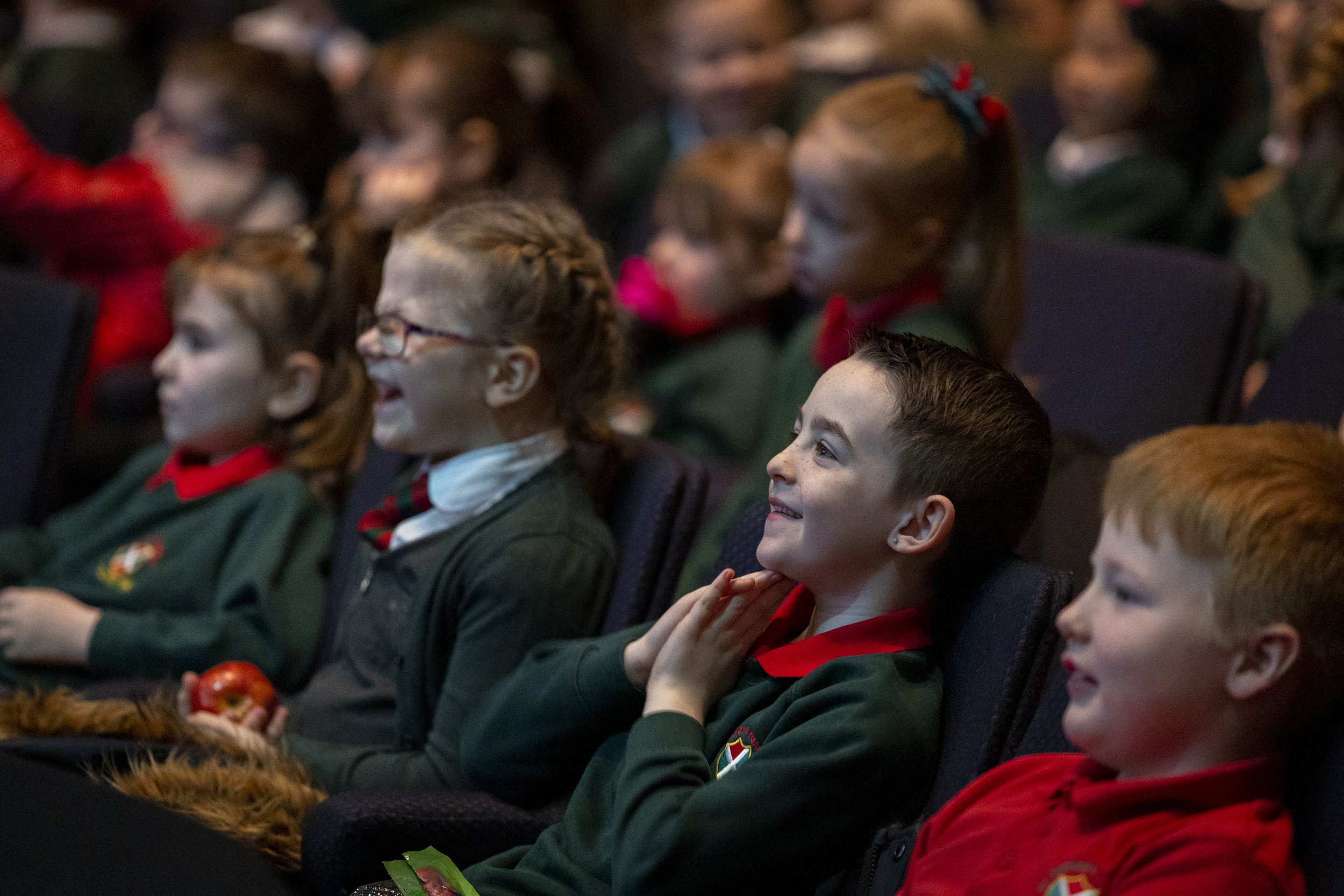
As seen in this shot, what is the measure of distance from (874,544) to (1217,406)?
49.0 inches

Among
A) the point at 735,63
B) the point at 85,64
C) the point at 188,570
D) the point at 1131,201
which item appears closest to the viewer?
the point at 188,570

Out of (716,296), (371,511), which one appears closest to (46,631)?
(371,511)

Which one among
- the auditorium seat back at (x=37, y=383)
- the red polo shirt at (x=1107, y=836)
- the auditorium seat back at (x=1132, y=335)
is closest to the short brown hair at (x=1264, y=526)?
the red polo shirt at (x=1107, y=836)

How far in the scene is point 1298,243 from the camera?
8.90ft

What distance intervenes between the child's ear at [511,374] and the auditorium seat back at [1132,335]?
3.02ft

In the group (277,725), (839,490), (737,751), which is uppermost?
(839,490)

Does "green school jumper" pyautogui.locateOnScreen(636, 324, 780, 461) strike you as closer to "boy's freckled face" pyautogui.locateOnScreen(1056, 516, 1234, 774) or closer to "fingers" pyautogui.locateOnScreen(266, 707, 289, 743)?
"fingers" pyautogui.locateOnScreen(266, 707, 289, 743)

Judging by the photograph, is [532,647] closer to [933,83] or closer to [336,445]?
[336,445]

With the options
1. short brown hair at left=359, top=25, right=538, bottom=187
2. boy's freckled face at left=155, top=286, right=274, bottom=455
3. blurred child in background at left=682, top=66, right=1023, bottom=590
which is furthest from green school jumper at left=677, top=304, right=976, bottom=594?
short brown hair at left=359, top=25, right=538, bottom=187

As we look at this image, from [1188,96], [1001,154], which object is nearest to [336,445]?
[1001,154]

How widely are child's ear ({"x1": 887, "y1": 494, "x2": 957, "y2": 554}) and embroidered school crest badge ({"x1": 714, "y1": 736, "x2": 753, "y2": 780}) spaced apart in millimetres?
230

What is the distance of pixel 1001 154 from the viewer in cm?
222

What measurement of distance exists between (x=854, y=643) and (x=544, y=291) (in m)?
0.65

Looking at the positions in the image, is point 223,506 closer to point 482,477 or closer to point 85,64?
point 482,477
